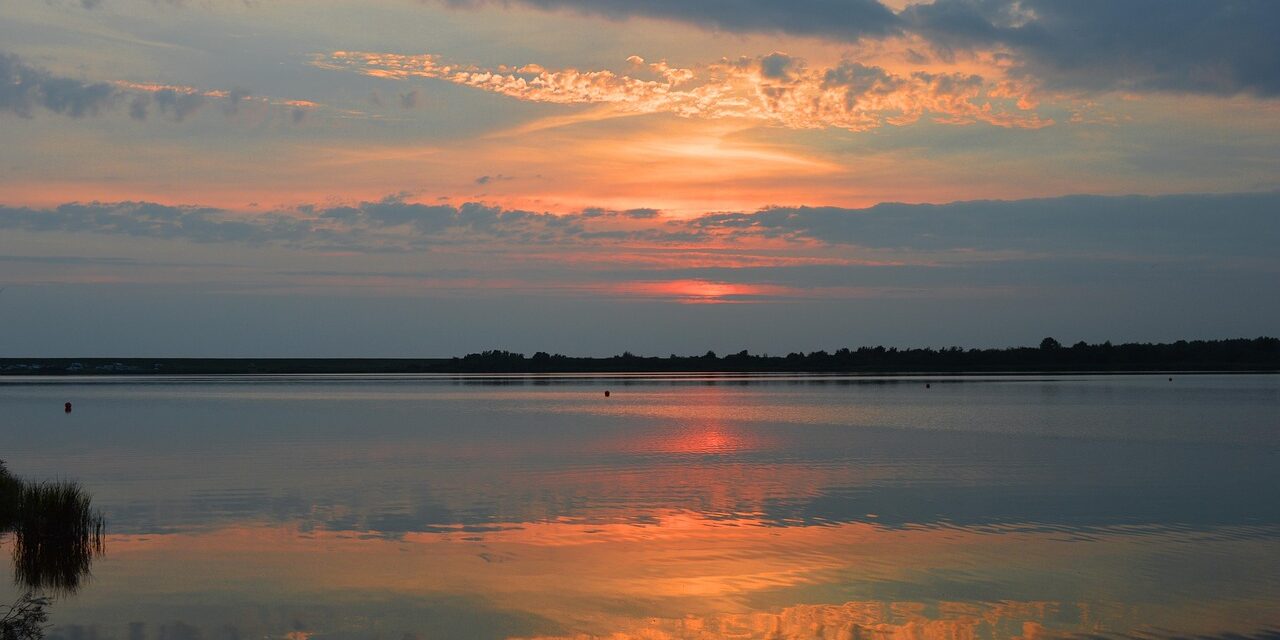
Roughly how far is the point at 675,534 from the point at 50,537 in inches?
383

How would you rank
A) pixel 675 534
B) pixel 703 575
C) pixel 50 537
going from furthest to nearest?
pixel 675 534, pixel 50 537, pixel 703 575

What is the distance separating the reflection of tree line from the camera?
51.2 feet

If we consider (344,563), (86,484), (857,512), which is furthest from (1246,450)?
(86,484)

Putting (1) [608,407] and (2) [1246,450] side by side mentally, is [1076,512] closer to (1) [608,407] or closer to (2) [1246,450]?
(2) [1246,450]

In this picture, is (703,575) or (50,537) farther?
(50,537)

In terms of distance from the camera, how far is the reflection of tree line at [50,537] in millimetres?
15613

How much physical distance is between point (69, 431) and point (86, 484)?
19864 mm

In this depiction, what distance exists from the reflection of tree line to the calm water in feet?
1.19

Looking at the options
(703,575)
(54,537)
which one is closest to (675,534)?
(703,575)

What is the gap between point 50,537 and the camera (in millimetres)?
17531

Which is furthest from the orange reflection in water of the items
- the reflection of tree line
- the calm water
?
the reflection of tree line

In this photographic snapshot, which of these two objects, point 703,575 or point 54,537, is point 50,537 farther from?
point 703,575

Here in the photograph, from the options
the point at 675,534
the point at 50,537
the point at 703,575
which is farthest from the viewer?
the point at 675,534

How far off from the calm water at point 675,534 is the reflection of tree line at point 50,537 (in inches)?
14.2
